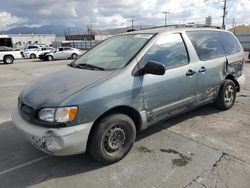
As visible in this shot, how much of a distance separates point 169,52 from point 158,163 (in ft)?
5.53

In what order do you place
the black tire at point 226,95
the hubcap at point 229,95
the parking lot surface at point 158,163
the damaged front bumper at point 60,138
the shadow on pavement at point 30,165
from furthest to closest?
1. the hubcap at point 229,95
2. the black tire at point 226,95
3. the shadow on pavement at point 30,165
4. the parking lot surface at point 158,163
5. the damaged front bumper at point 60,138

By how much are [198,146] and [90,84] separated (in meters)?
1.90

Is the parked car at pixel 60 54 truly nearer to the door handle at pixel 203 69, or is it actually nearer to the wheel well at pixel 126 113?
Result: the door handle at pixel 203 69

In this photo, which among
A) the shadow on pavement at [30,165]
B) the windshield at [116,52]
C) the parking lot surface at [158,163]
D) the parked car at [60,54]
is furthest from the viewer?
the parked car at [60,54]

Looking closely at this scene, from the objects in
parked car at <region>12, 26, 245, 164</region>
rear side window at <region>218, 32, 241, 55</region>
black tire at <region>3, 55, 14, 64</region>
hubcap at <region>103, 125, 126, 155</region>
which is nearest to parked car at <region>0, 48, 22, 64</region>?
black tire at <region>3, 55, 14, 64</region>

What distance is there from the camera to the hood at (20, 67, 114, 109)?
2.84 metres

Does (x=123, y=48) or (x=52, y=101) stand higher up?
(x=123, y=48)

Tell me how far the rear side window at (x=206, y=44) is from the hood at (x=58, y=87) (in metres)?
1.84

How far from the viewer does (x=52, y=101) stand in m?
2.79

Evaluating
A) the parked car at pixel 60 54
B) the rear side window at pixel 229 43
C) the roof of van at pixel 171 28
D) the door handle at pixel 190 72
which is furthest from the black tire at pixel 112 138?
the parked car at pixel 60 54

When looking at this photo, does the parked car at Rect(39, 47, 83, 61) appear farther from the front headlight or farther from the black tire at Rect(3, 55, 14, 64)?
the front headlight

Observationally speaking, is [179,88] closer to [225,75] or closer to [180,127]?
[180,127]

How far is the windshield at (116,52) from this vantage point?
3.42m

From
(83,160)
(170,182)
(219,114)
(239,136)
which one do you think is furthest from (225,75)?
(83,160)
